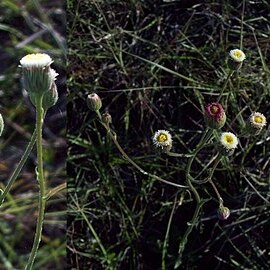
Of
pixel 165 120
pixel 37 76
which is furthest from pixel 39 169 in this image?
pixel 165 120

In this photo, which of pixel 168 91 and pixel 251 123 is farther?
pixel 168 91

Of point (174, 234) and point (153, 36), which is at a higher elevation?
point (153, 36)

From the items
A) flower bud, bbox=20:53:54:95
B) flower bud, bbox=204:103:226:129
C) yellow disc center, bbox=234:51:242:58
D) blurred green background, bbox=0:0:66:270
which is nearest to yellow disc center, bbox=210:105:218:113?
flower bud, bbox=204:103:226:129

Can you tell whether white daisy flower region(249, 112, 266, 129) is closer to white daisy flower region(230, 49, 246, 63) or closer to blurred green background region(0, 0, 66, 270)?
white daisy flower region(230, 49, 246, 63)

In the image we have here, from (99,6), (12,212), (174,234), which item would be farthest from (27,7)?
(174,234)

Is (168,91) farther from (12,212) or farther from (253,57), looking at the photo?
(12,212)

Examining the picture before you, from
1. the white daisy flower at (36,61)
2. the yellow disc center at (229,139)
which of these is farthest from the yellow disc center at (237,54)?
the white daisy flower at (36,61)

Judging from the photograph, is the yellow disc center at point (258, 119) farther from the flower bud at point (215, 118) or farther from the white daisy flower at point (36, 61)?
the white daisy flower at point (36, 61)
